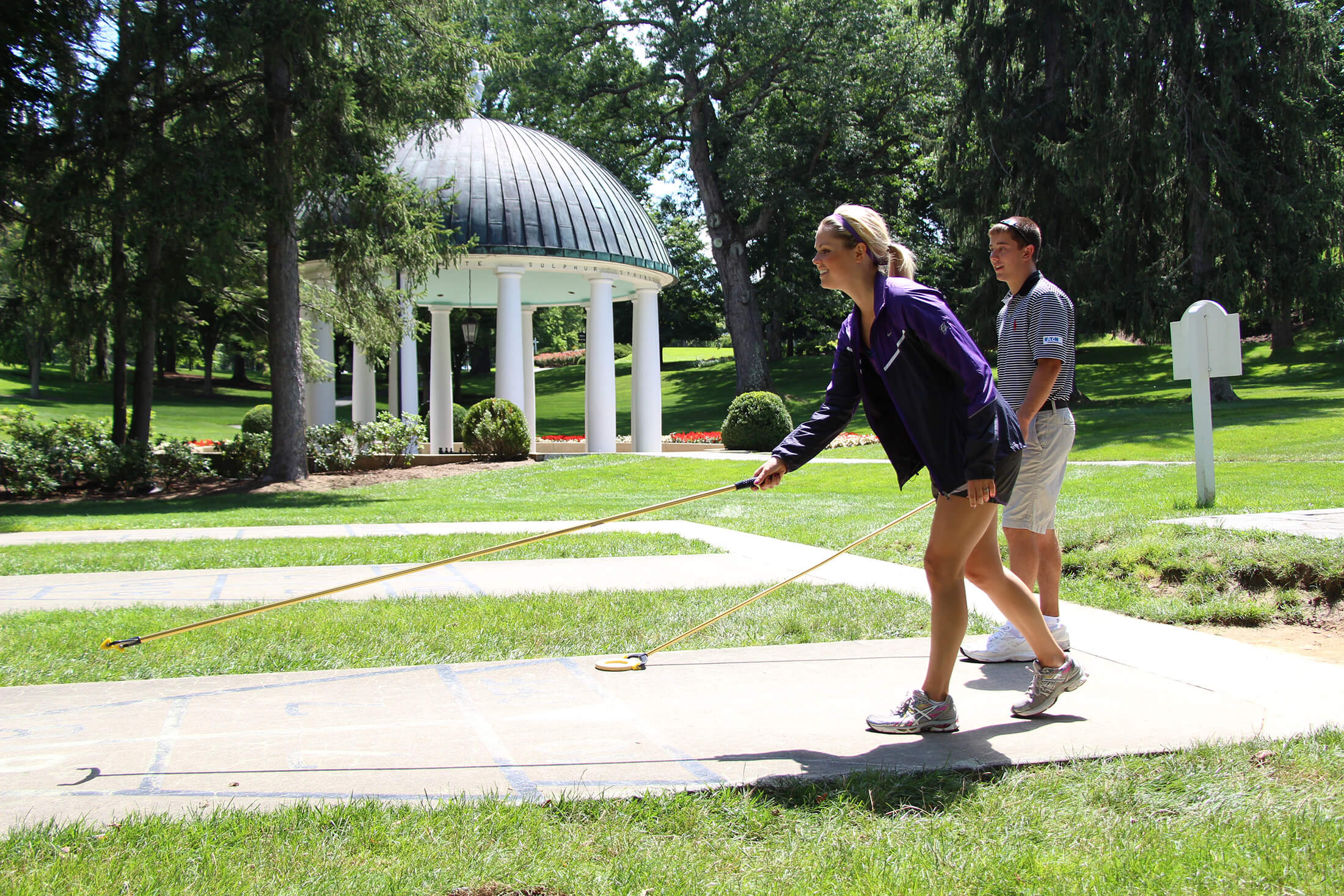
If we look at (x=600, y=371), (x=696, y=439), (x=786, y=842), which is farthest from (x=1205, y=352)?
(x=696, y=439)

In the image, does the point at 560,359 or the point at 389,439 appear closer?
the point at 389,439

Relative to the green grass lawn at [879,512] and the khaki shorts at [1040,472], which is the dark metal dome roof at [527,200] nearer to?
the green grass lawn at [879,512]

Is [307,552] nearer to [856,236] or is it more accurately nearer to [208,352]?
[856,236]

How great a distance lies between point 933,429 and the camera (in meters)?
3.53

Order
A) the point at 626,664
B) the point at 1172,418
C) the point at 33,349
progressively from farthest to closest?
the point at 33,349 → the point at 1172,418 → the point at 626,664

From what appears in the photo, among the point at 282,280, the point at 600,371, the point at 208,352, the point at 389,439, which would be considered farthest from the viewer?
the point at 208,352

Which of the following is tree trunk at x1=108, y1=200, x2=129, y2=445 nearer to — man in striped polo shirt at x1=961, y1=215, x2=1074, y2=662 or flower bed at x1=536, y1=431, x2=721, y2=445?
flower bed at x1=536, y1=431, x2=721, y2=445

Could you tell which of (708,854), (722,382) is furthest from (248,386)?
(708,854)

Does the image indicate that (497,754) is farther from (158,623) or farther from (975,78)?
(975,78)

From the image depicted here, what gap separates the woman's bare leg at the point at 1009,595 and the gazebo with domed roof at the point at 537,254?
64.8ft

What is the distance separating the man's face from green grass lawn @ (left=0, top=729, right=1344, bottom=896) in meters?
2.27

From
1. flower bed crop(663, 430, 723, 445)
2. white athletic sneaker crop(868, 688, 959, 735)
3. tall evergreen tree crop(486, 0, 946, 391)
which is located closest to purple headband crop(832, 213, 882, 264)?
white athletic sneaker crop(868, 688, 959, 735)

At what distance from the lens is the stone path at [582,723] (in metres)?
3.26

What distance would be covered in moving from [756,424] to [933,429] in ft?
67.5
